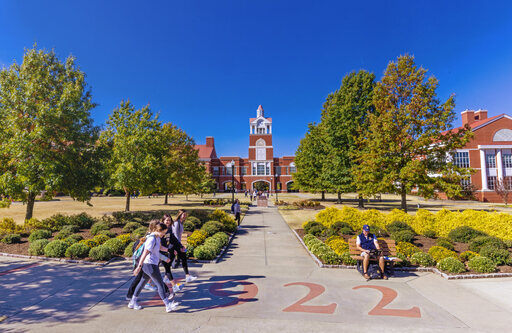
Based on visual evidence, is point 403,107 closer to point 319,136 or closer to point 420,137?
point 420,137

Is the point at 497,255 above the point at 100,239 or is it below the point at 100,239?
below

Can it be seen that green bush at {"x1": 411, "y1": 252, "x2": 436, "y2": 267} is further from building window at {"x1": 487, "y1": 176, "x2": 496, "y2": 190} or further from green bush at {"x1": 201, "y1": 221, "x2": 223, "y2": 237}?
building window at {"x1": 487, "y1": 176, "x2": 496, "y2": 190}

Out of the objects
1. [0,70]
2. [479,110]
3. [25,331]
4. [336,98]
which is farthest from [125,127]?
[479,110]

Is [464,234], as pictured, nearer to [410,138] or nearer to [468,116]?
[410,138]

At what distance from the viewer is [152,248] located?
16.7 feet

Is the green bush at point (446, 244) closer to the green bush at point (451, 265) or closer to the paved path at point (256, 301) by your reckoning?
the green bush at point (451, 265)

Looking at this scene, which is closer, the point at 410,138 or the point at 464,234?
the point at 464,234

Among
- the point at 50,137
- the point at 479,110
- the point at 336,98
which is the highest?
the point at 479,110

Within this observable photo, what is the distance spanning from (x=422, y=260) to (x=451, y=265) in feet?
2.40

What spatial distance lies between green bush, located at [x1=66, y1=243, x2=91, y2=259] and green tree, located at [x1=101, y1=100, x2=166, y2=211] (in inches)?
407

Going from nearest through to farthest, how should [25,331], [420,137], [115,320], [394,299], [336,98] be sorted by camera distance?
[25,331], [115,320], [394,299], [420,137], [336,98]

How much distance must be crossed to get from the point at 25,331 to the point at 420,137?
21302mm

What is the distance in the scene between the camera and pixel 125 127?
20703 millimetres

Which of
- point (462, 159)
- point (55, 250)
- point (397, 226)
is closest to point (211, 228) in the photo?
point (55, 250)
